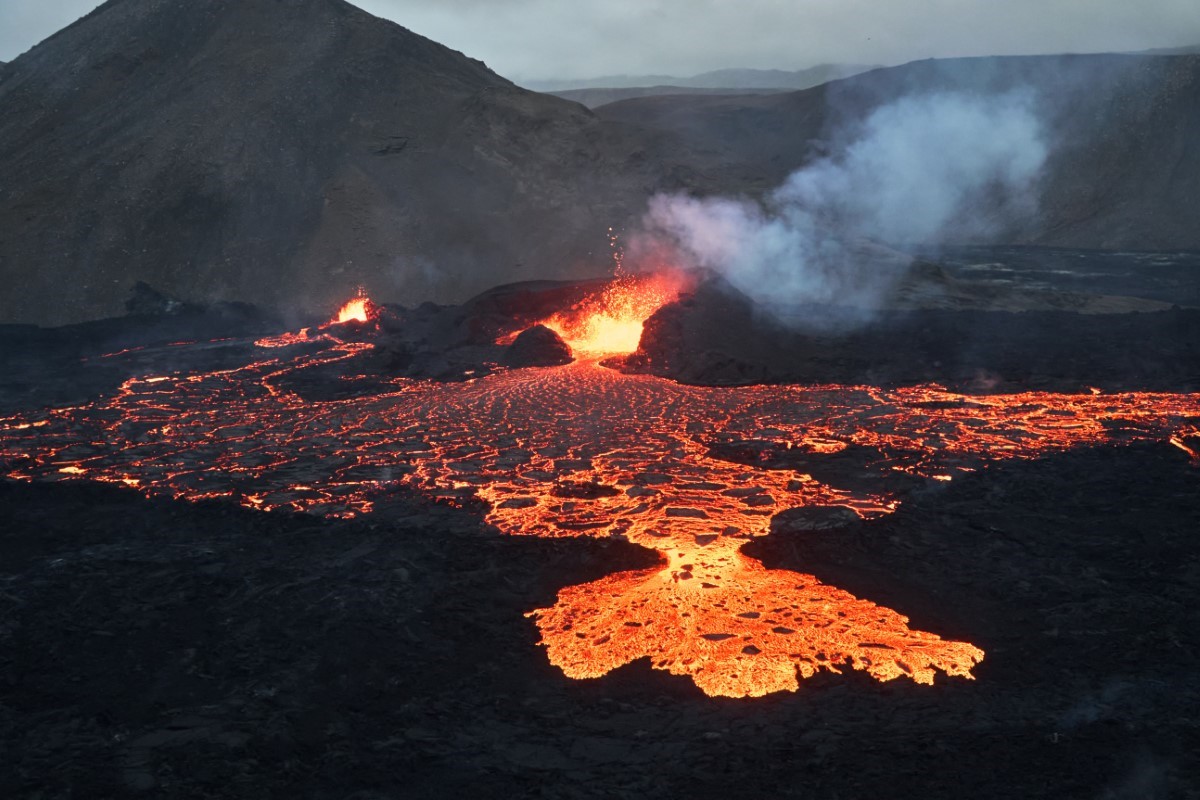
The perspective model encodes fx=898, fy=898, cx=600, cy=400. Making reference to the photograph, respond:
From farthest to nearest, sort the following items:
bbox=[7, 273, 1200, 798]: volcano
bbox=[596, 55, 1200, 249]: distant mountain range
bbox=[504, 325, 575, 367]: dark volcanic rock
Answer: bbox=[596, 55, 1200, 249]: distant mountain range → bbox=[504, 325, 575, 367]: dark volcanic rock → bbox=[7, 273, 1200, 798]: volcano

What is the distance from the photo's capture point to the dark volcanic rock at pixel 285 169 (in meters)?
28.7

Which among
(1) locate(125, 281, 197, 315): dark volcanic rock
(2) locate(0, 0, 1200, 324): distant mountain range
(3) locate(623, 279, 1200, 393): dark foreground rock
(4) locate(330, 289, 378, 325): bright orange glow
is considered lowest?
(3) locate(623, 279, 1200, 393): dark foreground rock

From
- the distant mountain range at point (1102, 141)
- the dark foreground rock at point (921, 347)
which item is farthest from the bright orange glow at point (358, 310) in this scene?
the distant mountain range at point (1102, 141)

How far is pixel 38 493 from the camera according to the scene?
11.2 metres

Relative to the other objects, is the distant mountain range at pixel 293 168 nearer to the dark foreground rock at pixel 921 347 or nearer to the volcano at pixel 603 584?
the dark foreground rock at pixel 921 347

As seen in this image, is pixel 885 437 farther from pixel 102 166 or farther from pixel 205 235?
pixel 102 166

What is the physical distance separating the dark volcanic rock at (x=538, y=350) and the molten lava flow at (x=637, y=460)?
2.65 ft

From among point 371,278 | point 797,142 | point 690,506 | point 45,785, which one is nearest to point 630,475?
point 690,506

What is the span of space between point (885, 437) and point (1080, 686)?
656 cm

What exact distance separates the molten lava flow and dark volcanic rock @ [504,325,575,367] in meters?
0.81

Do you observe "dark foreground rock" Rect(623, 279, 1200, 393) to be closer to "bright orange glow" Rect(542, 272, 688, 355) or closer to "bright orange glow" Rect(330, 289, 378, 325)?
"bright orange glow" Rect(542, 272, 688, 355)

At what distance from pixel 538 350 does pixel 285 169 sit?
17455 millimetres

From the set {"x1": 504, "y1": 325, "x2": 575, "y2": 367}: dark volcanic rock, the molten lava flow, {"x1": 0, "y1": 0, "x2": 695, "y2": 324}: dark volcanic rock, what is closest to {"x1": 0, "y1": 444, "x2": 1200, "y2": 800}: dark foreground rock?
the molten lava flow

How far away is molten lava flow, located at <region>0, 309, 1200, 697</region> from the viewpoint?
7086 mm
